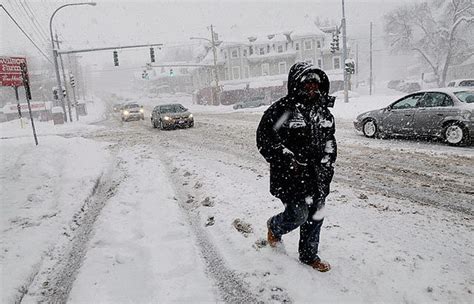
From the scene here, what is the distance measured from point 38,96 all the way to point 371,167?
265ft

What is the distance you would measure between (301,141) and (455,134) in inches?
311

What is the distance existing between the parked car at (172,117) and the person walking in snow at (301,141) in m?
14.9

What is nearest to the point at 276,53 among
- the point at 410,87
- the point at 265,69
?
the point at 265,69

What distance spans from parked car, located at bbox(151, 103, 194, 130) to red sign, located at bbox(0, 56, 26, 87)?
265 inches

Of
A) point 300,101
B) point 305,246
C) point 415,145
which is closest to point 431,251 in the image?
point 305,246

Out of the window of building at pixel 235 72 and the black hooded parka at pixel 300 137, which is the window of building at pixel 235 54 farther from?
the black hooded parka at pixel 300 137

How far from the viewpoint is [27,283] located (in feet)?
11.7

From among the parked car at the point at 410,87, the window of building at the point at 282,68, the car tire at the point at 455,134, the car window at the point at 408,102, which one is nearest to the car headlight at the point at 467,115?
the car tire at the point at 455,134

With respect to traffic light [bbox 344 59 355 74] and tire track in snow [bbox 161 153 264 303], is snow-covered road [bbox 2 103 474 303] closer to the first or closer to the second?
tire track in snow [bbox 161 153 264 303]

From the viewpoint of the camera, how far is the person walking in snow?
3092 millimetres

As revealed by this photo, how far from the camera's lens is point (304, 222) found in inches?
133

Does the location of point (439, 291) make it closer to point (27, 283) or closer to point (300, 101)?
point (300, 101)

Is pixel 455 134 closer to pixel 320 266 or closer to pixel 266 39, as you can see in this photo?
pixel 320 266

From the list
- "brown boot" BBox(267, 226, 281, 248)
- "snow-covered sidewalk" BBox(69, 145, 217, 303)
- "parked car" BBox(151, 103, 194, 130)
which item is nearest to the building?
"parked car" BBox(151, 103, 194, 130)
